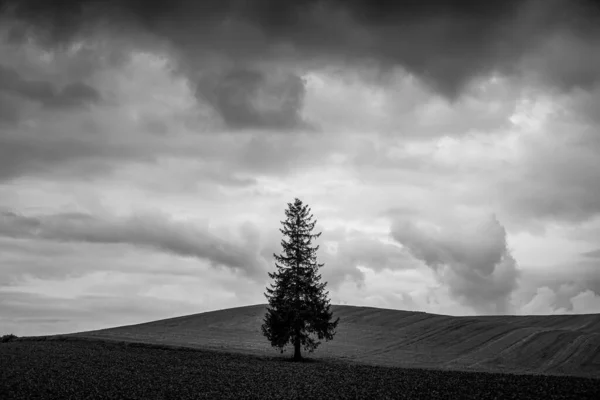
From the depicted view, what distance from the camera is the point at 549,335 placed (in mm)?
67688

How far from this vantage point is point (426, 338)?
→ 73312 millimetres

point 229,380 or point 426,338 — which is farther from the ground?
point 426,338

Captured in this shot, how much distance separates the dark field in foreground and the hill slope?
11706mm

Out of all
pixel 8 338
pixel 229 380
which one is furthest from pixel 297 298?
pixel 8 338

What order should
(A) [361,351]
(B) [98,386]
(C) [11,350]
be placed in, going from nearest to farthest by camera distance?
1. (B) [98,386]
2. (C) [11,350]
3. (A) [361,351]

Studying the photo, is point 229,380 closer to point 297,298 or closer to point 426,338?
point 297,298

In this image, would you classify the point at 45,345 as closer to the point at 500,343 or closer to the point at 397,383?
the point at 397,383

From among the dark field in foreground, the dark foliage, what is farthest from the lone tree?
the dark foliage

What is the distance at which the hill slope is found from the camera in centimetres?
5678

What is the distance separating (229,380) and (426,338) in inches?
1621

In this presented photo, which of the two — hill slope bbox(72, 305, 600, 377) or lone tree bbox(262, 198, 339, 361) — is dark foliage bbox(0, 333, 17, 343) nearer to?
hill slope bbox(72, 305, 600, 377)

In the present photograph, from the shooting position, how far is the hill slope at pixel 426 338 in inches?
2235

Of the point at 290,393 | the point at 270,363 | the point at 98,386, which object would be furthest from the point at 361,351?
the point at 98,386

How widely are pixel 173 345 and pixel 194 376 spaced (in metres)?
21.6
